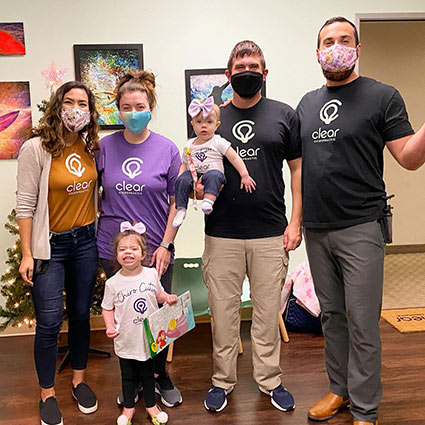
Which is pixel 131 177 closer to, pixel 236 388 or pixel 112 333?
pixel 112 333

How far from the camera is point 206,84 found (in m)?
3.42

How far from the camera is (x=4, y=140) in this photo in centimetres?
335

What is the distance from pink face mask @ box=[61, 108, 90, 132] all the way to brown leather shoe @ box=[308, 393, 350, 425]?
Result: 1.67 m

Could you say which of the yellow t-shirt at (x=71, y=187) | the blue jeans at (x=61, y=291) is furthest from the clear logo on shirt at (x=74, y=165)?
the blue jeans at (x=61, y=291)

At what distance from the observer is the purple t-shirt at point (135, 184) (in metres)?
2.16

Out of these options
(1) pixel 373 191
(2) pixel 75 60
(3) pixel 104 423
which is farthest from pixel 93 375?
(2) pixel 75 60

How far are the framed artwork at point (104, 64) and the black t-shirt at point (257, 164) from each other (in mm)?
1408

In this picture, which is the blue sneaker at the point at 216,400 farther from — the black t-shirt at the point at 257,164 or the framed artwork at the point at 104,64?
the framed artwork at the point at 104,64

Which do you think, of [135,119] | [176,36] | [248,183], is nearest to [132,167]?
[135,119]

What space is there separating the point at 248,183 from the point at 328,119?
427 millimetres

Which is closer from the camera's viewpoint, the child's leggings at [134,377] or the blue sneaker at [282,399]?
the child's leggings at [134,377]

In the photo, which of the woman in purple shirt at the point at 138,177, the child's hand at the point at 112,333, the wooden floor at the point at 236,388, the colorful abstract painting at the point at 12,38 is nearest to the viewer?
the child's hand at the point at 112,333

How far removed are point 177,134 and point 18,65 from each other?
1168mm

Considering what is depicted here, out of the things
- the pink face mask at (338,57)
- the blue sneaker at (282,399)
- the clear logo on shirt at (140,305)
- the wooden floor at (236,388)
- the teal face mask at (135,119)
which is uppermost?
the pink face mask at (338,57)
